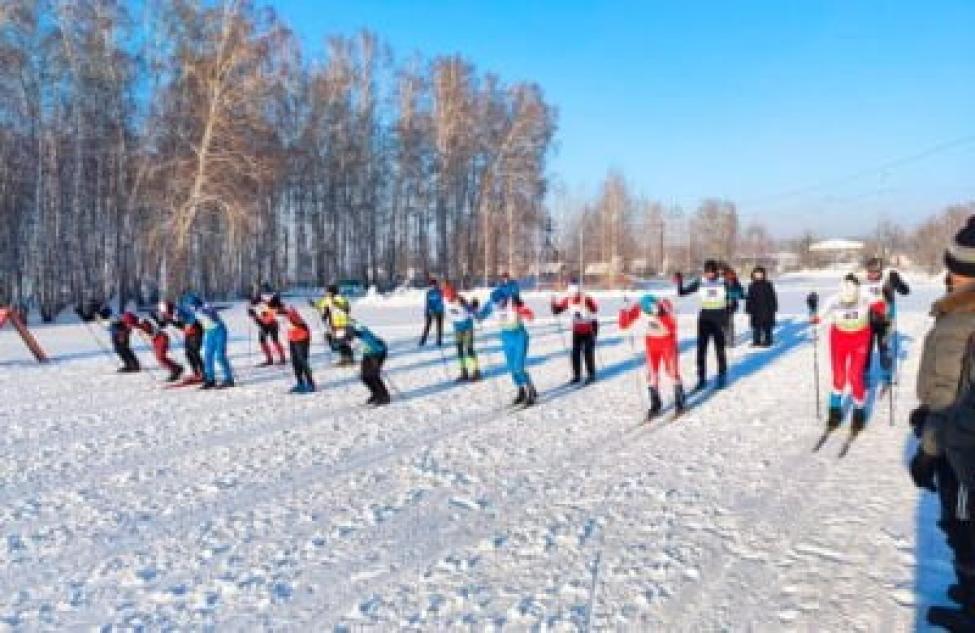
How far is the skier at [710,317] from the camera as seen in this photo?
34.2ft

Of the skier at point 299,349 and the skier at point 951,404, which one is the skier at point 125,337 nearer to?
the skier at point 299,349

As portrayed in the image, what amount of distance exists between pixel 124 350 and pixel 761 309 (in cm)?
1290

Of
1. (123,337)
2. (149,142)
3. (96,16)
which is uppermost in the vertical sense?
(96,16)

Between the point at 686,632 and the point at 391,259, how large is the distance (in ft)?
160

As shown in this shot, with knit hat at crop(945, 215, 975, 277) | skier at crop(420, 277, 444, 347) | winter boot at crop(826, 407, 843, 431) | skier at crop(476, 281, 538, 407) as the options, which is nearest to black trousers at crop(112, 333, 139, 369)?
skier at crop(420, 277, 444, 347)

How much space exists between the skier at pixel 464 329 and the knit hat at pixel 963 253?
334 inches

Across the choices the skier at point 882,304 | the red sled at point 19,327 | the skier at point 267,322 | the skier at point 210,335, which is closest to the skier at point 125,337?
the skier at point 210,335

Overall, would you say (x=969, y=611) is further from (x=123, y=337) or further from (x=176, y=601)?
(x=123, y=337)

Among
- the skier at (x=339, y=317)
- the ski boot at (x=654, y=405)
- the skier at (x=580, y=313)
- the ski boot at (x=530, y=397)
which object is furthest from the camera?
the skier at (x=339, y=317)

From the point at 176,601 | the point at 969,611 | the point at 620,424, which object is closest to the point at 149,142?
the point at 620,424

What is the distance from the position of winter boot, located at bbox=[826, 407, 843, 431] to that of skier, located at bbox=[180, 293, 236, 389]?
8.56 meters

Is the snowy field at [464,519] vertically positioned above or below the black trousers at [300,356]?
below

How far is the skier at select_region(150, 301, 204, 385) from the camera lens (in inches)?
460

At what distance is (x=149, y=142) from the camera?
3122 centimetres
